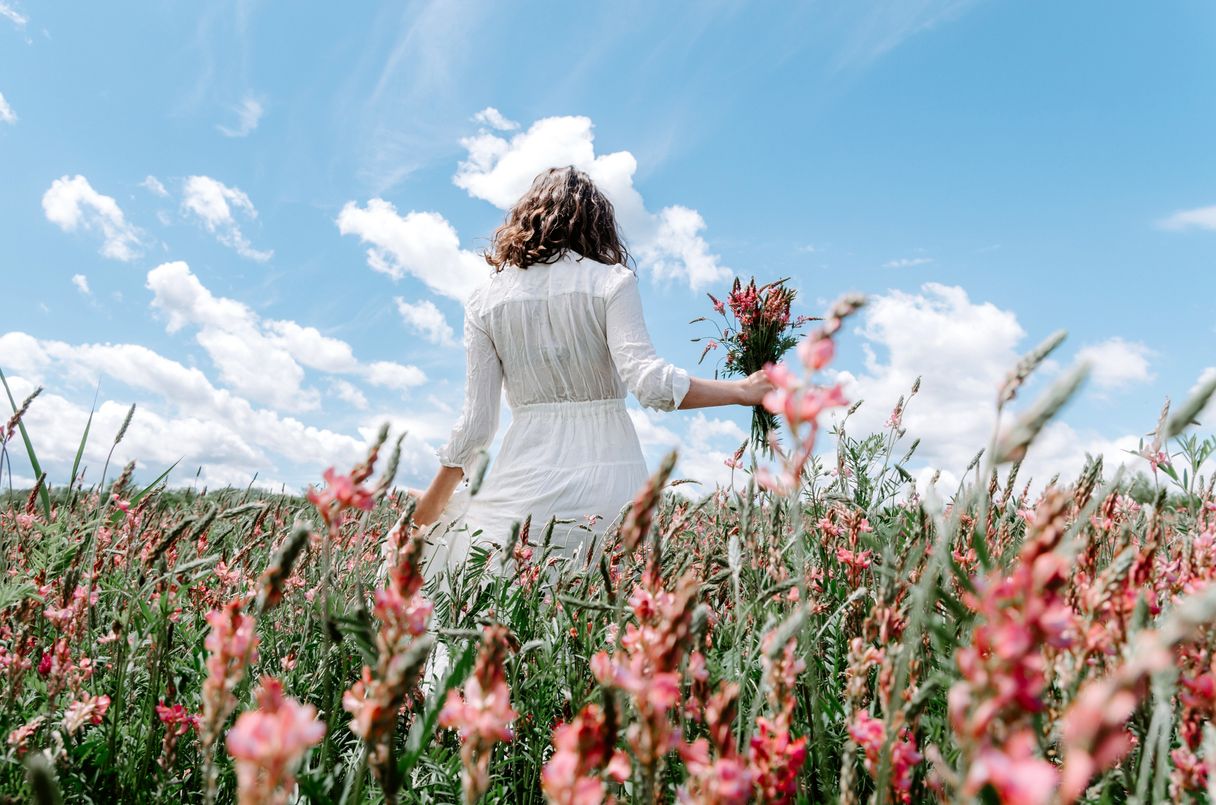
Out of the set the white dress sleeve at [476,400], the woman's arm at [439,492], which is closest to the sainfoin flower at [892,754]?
the white dress sleeve at [476,400]

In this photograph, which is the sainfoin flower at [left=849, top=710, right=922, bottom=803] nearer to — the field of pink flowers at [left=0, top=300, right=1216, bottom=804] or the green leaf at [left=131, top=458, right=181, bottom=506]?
the field of pink flowers at [left=0, top=300, right=1216, bottom=804]

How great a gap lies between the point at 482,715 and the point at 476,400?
3.19m

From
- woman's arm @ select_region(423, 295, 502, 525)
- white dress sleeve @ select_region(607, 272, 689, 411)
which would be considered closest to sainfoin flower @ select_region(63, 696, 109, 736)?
woman's arm @ select_region(423, 295, 502, 525)

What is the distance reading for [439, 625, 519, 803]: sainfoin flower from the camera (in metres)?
0.73

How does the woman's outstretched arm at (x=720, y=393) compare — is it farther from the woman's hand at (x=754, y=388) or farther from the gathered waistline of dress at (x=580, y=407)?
the gathered waistline of dress at (x=580, y=407)

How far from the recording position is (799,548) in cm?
91

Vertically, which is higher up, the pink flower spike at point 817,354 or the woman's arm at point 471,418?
the woman's arm at point 471,418

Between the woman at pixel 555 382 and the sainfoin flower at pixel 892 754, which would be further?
the woman at pixel 555 382

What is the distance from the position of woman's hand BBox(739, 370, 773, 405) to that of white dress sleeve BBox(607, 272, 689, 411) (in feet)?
0.83

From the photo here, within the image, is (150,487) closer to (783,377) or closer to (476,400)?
(476,400)

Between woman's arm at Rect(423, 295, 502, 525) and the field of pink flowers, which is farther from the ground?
woman's arm at Rect(423, 295, 502, 525)

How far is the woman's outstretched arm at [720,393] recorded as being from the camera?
334cm

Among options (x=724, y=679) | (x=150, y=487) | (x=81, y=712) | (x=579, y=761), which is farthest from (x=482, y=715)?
(x=150, y=487)

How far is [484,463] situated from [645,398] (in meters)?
2.37
